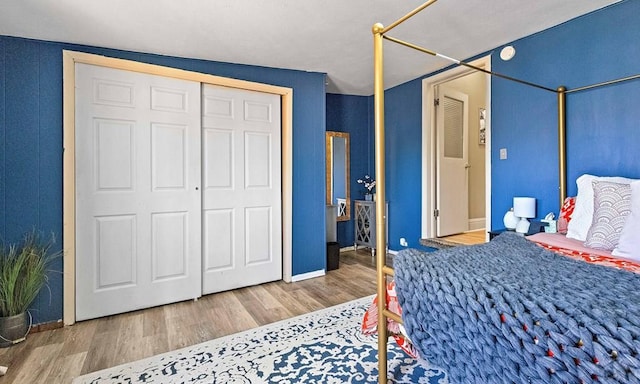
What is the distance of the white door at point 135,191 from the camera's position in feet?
7.82

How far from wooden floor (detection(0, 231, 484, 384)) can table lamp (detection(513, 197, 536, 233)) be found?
143 centimetres

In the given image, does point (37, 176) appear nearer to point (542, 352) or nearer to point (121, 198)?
point (121, 198)

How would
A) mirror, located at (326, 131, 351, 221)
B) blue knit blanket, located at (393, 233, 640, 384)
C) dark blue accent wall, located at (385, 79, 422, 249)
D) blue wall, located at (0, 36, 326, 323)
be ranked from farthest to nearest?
mirror, located at (326, 131, 351, 221)
dark blue accent wall, located at (385, 79, 422, 249)
blue wall, located at (0, 36, 326, 323)
blue knit blanket, located at (393, 233, 640, 384)

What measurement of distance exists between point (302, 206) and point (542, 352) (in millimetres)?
2672

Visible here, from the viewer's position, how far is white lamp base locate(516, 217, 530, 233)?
246 centimetres

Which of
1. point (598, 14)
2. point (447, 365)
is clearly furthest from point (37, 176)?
point (598, 14)

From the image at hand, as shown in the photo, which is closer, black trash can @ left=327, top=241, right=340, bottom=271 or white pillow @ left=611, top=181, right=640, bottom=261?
white pillow @ left=611, top=181, right=640, bottom=261

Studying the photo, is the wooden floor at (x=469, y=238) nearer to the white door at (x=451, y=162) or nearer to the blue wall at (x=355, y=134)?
the white door at (x=451, y=162)

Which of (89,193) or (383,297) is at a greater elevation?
(89,193)

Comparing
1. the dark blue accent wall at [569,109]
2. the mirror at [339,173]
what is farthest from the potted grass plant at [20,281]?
the dark blue accent wall at [569,109]

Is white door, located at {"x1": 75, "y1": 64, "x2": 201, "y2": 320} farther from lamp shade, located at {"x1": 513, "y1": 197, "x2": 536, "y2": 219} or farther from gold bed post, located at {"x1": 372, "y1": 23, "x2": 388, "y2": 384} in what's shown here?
lamp shade, located at {"x1": 513, "y1": 197, "x2": 536, "y2": 219}

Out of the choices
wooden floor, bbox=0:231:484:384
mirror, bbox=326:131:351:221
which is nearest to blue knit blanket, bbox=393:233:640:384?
wooden floor, bbox=0:231:484:384

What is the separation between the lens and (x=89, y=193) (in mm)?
2387

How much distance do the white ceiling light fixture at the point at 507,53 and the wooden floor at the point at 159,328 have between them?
250 cm
